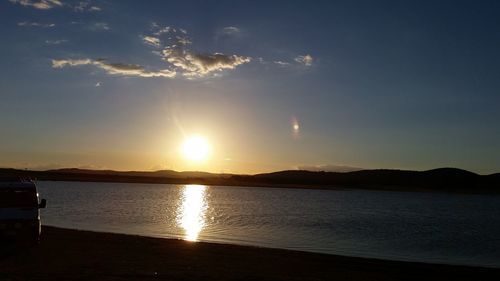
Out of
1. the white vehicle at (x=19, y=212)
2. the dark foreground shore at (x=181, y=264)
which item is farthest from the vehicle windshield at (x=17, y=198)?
the dark foreground shore at (x=181, y=264)

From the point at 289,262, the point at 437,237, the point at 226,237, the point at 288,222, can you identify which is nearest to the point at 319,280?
the point at 289,262

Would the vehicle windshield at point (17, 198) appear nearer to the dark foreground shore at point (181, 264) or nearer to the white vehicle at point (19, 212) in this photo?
the white vehicle at point (19, 212)

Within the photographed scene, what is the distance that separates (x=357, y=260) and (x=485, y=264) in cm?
765

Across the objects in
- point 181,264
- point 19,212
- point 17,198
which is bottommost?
point 181,264

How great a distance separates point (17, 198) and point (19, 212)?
1.95 feet

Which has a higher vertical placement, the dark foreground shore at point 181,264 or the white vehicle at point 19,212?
the white vehicle at point 19,212

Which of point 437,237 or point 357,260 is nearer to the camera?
point 357,260

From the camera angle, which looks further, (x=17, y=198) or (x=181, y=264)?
(x=17, y=198)

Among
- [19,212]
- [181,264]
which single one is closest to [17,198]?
[19,212]

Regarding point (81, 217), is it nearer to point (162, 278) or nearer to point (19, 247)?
point (19, 247)

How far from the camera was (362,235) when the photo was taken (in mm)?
41656

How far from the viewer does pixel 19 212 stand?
70.4 feet

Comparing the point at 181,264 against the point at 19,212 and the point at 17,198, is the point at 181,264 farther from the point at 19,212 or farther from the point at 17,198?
the point at 17,198

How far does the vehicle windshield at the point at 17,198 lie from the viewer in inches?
844
